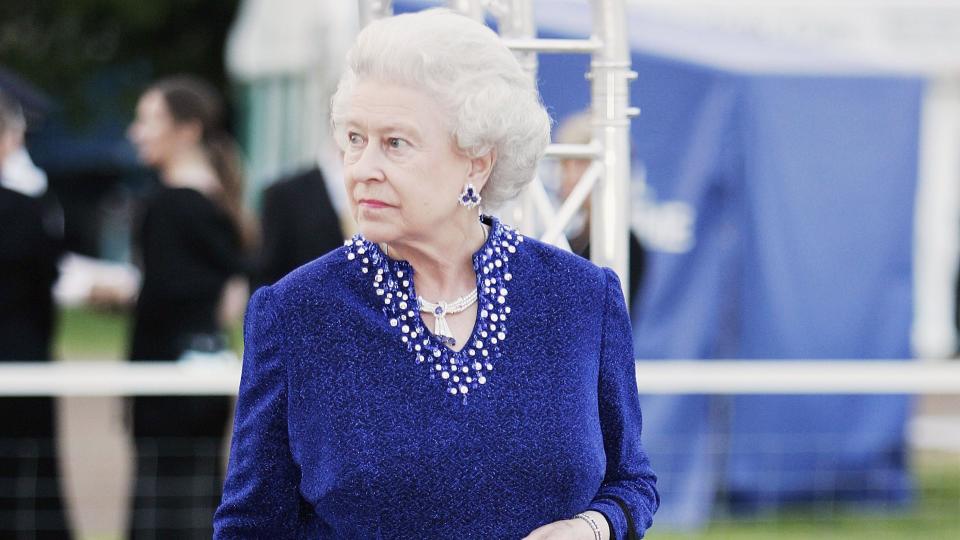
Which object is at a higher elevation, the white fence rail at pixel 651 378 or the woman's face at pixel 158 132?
the woman's face at pixel 158 132

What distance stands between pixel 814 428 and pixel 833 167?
4.47 feet

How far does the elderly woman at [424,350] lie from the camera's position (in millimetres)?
2434

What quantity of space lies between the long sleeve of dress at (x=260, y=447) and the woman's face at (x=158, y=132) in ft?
13.1

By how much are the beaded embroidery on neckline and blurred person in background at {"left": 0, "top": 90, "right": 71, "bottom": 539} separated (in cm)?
392

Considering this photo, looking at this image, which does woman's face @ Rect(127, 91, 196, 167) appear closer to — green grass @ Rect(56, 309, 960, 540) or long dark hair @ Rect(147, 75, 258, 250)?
long dark hair @ Rect(147, 75, 258, 250)

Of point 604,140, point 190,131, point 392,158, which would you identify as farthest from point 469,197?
point 190,131

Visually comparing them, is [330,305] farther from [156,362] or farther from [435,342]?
[156,362]

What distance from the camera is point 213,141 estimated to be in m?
6.71

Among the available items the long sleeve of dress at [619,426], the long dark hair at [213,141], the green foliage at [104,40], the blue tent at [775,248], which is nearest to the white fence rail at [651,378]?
the long dark hair at [213,141]

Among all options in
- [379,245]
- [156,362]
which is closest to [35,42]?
[156,362]

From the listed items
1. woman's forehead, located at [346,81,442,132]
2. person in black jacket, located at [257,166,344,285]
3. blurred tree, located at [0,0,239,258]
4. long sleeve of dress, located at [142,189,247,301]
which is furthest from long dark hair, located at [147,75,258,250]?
blurred tree, located at [0,0,239,258]

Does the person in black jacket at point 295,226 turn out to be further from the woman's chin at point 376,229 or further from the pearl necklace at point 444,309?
the woman's chin at point 376,229

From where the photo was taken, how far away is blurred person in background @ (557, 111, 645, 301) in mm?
4645

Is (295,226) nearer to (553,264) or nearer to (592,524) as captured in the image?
(553,264)
